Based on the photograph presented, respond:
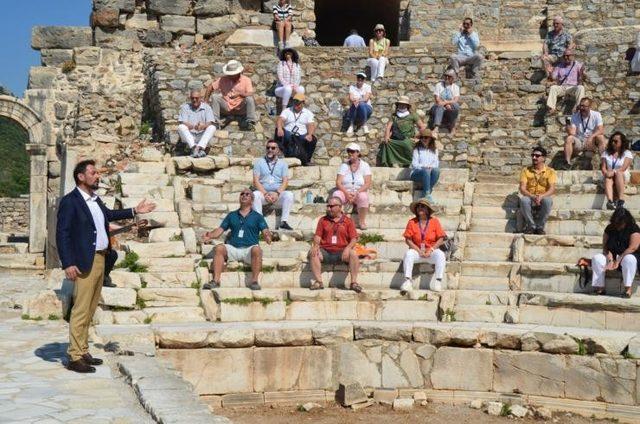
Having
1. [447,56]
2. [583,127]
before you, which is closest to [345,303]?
[583,127]

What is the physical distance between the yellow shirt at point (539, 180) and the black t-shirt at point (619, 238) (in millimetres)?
1555

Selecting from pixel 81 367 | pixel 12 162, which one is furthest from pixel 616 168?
pixel 12 162

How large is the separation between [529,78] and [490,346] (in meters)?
7.91

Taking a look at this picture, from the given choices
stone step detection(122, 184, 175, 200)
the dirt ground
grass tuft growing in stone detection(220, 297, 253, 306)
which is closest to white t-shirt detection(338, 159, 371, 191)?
stone step detection(122, 184, 175, 200)

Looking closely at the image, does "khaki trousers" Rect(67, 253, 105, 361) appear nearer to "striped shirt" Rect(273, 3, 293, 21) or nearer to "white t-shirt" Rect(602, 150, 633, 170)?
"white t-shirt" Rect(602, 150, 633, 170)

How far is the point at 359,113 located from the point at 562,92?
129 inches

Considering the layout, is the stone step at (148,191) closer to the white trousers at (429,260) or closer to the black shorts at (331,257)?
the black shorts at (331,257)

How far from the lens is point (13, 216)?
115 feet

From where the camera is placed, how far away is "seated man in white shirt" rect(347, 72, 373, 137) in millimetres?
15240

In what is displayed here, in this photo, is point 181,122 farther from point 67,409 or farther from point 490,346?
point 67,409

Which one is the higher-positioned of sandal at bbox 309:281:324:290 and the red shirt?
the red shirt

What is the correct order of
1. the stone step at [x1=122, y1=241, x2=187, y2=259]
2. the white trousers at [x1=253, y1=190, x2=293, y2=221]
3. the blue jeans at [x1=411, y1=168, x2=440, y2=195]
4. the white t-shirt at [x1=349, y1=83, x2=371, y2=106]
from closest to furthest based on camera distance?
1. the stone step at [x1=122, y1=241, x2=187, y2=259]
2. the white trousers at [x1=253, y1=190, x2=293, y2=221]
3. the blue jeans at [x1=411, y1=168, x2=440, y2=195]
4. the white t-shirt at [x1=349, y1=83, x2=371, y2=106]

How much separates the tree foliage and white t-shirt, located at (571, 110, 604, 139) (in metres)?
33.6

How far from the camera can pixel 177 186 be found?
12383 mm
